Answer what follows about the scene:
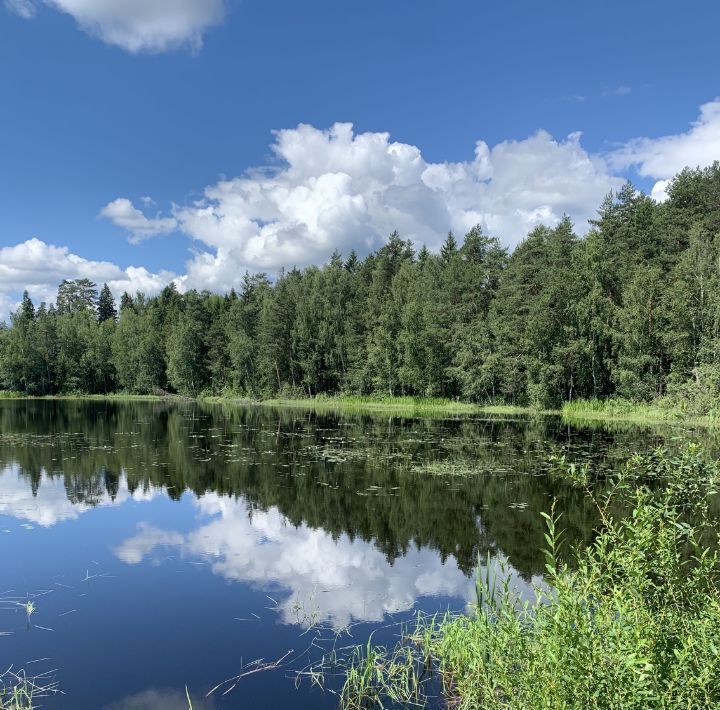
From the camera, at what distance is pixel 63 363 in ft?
296

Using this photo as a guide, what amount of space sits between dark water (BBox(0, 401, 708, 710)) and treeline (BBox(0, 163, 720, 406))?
13.9m

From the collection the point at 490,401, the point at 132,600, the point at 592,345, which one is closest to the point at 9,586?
the point at 132,600

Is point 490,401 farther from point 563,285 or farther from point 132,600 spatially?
point 132,600

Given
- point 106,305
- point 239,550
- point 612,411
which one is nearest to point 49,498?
point 239,550

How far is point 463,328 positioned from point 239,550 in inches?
1814

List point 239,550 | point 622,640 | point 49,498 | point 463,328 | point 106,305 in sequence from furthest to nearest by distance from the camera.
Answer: point 106,305, point 463,328, point 49,498, point 239,550, point 622,640

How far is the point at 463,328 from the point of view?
184 feet

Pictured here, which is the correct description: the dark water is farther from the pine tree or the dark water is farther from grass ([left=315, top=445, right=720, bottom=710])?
the pine tree

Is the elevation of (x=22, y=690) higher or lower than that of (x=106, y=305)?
lower

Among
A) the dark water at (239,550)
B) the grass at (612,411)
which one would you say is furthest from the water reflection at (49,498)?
the grass at (612,411)

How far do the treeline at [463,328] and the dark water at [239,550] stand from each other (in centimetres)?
1392

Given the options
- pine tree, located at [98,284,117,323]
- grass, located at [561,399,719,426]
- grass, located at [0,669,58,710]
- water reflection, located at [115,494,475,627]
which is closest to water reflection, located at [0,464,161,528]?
water reflection, located at [115,494,475,627]

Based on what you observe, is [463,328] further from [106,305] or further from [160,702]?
[106,305]

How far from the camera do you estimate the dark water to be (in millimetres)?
7789
